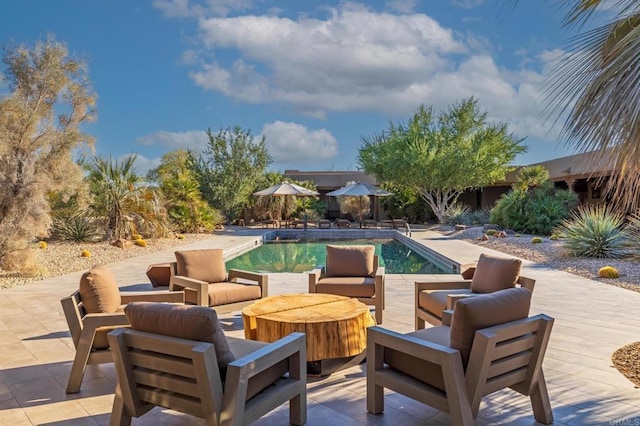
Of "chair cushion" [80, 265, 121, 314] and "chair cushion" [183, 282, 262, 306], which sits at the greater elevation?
"chair cushion" [80, 265, 121, 314]

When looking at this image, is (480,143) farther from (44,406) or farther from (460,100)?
(44,406)

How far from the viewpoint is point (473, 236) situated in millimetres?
15484

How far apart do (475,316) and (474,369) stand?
29cm

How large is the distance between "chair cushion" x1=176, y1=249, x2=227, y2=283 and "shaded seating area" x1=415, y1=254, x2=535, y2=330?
2.37 m

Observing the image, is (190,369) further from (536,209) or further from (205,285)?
(536,209)

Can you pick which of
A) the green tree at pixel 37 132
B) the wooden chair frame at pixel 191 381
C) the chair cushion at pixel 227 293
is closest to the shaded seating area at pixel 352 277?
the chair cushion at pixel 227 293

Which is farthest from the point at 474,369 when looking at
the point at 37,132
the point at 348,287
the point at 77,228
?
the point at 77,228

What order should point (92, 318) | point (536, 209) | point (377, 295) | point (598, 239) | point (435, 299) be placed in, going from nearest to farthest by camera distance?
point (92, 318) < point (435, 299) < point (377, 295) < point (598, 239) < point (536, 209)

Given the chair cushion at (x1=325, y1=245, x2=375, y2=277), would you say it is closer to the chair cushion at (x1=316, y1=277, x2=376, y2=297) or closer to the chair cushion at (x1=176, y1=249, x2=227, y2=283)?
the chair cushion at (x1=316, y1=277, x2=376, y2=297)

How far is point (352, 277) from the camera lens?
5355 mm

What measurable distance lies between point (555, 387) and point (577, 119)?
6.45ft

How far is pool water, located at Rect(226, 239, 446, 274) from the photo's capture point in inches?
415

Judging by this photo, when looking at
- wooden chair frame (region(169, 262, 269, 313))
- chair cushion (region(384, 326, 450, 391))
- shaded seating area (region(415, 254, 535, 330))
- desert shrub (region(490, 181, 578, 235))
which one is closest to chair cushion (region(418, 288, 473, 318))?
shaded seating area (region(415, 254, 535, 330))

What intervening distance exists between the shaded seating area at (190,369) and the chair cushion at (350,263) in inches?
107
